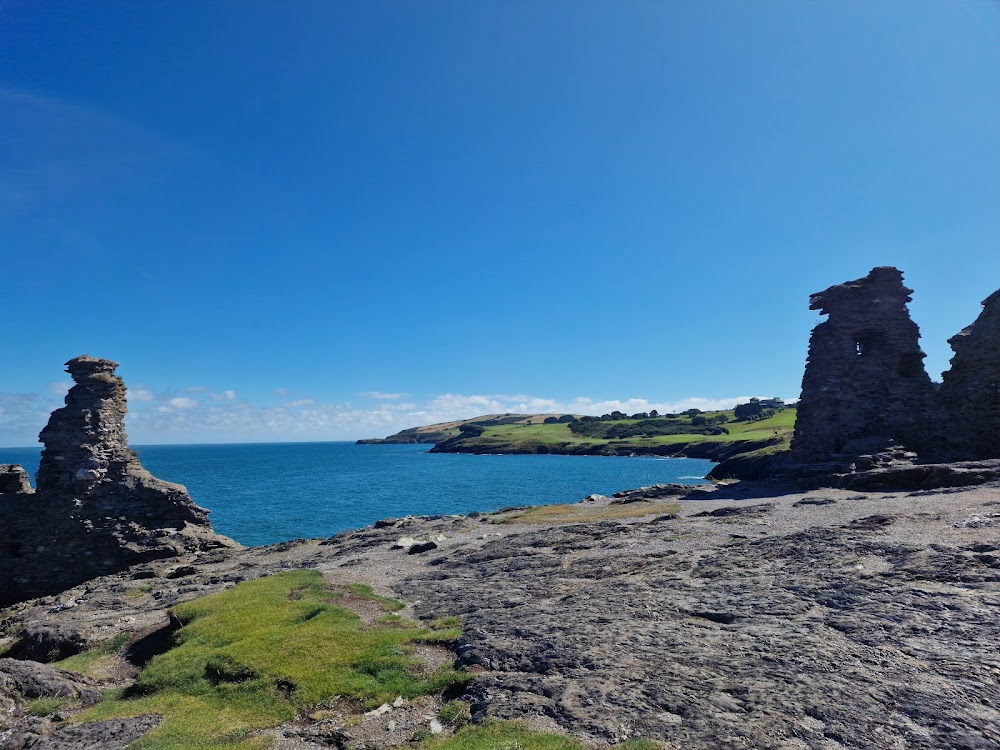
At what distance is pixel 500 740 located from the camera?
790 centimetres

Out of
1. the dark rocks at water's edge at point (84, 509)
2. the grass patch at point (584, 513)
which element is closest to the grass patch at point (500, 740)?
the grass patch at point (584, 513)

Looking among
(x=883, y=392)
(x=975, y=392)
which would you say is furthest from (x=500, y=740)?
(x=975, y=392)

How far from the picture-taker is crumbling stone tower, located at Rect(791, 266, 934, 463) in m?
34.2

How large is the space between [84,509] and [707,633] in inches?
1364

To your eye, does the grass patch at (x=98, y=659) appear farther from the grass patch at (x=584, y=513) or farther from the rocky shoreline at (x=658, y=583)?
the grass patch at (x=584, y=513)

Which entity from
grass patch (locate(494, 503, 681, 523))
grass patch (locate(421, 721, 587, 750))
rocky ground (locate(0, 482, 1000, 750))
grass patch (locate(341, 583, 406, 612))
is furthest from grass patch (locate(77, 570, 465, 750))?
grass patch (locate(494, 503, 681, 523))

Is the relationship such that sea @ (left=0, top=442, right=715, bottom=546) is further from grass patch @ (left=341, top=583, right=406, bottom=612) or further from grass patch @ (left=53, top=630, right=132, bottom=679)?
grass patch @ (left=341, top=583, right=406, bottom=612)

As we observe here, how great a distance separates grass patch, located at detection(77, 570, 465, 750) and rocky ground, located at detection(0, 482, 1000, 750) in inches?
26.0

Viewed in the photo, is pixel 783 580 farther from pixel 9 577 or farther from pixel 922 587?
pixel 9 577

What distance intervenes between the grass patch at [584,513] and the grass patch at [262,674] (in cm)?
Result: 1574

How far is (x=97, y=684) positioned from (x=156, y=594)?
11815 millimetres

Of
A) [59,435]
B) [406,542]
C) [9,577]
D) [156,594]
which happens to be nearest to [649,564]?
[406,542]

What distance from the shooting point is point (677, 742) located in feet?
24.2

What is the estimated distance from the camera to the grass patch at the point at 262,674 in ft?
32.3
